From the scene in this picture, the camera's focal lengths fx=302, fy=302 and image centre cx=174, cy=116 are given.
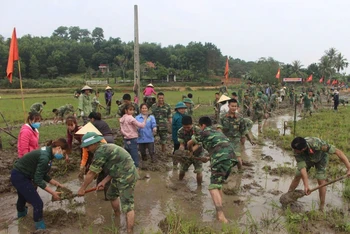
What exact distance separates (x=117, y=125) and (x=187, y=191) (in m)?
7.18

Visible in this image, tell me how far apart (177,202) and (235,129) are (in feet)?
7.84

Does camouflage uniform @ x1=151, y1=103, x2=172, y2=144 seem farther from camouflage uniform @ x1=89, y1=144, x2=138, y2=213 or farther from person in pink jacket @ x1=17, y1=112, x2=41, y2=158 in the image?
camouflage uniform @ x1=89, y1=144, x2=138, y2=213

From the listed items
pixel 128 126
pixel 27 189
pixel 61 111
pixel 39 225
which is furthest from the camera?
pixel 61 111

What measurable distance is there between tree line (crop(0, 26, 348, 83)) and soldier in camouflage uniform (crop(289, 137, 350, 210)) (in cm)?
5226

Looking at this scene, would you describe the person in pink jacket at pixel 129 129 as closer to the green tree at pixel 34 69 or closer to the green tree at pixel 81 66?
the green tree at pixel 34 69

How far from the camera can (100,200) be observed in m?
5.60

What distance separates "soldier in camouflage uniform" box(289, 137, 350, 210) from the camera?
4.76 metres

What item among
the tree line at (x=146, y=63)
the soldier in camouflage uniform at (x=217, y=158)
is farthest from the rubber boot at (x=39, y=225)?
the tree line at (x=146, y=63)

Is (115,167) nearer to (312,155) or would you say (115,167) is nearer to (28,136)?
(28,136)

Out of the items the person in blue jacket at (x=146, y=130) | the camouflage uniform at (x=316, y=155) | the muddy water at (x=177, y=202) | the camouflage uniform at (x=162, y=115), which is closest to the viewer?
the muddy water at (x=177, y=202)

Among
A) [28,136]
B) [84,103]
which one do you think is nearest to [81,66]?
[84,103]

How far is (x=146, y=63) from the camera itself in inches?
2571

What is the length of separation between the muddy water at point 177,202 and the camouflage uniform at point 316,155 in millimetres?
646

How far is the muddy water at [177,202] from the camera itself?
15.4 ft
